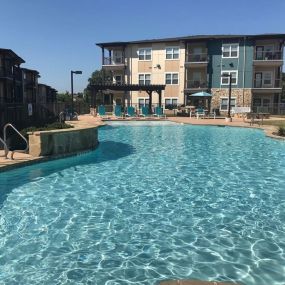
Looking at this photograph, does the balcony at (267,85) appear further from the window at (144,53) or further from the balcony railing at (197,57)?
the window at (144,53)

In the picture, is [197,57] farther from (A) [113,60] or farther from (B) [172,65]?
(A) [113,60]

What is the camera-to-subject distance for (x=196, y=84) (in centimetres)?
4500

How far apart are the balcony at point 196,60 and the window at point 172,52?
1719mm

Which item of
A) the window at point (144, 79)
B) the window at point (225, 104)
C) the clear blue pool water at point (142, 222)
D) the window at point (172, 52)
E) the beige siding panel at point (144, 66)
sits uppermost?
the window at point (172, 52)

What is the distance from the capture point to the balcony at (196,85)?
44594 millimetres

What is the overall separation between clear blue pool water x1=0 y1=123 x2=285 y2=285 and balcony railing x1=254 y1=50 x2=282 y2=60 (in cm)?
3274

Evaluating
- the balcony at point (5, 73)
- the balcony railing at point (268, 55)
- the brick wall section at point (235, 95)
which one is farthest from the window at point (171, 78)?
the balcony at point (5, 73)

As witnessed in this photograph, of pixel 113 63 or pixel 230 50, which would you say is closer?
pixel 230 50

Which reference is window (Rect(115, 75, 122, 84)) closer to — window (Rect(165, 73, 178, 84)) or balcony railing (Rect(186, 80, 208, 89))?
window (Rect(165, 73, 178, 84))

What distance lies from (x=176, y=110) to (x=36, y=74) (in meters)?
17.1

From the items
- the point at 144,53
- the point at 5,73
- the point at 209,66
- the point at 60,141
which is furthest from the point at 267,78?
the point at 60,141

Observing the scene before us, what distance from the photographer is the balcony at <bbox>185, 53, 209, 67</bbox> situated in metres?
43.8

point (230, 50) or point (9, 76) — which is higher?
point (230, 50)

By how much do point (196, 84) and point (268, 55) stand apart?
9.40 m
